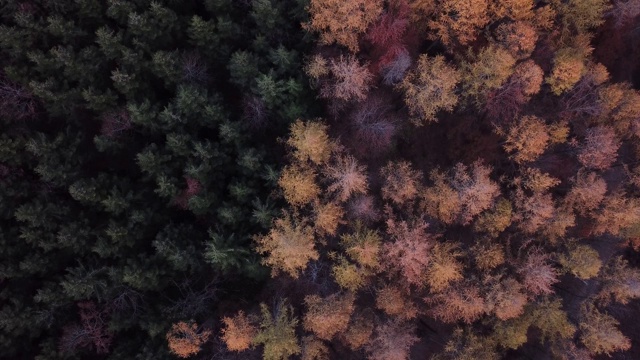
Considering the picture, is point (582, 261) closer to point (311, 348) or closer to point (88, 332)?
point (311, 348)

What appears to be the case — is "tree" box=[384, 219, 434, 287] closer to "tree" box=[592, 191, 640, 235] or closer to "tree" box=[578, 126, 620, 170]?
"tree" box=[578, 126, 620, 170]

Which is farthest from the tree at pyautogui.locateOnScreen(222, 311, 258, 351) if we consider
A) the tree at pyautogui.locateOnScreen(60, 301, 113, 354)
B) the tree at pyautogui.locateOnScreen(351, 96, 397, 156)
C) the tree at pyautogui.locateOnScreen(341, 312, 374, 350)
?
the tree at pyautogui.locateOnScreen(351, 96, 397, 156)

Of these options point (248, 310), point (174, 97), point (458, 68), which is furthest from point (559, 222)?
point (174, 97)

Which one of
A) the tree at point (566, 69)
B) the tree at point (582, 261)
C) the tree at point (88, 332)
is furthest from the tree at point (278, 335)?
the tree at point (566, 69)

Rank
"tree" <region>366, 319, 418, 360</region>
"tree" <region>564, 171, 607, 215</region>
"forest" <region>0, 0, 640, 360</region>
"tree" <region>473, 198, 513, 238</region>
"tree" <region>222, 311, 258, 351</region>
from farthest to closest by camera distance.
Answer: "tree" <region>564, 171, 607, 215</region> < "tree" <region>473, 198, 513, 238</region> < "tree" <region>366, 319, 418, 360</region> < "tree" <region>222, 311, 258, 351</region> < "forest" <region>0, 0, 640, 360</region>

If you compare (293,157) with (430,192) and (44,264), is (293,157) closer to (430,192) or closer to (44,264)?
(430,192)
